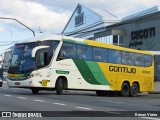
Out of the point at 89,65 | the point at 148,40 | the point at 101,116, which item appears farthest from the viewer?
the point at 148,40

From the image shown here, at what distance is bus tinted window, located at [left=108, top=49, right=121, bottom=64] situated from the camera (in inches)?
1091

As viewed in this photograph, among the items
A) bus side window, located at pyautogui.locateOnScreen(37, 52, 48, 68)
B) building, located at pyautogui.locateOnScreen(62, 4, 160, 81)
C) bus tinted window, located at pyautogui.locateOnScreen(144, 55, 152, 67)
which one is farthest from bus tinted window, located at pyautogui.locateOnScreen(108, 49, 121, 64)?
building, located at pyautogui.locateOnScreen(62, 4, 160, 81)

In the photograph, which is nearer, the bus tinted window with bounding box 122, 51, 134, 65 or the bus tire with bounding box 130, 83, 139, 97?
the bus tinted window with bounding box 122, 51, 134, 65

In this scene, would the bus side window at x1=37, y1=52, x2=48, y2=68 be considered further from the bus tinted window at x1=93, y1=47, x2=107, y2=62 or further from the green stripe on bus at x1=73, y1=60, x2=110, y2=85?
the bus tinted window at x1=93, y1=47, x2=107, y2=62

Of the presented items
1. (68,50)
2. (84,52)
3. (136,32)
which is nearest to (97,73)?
(84,52)

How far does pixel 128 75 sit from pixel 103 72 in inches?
99.3

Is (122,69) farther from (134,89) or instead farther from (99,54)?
(99,54)

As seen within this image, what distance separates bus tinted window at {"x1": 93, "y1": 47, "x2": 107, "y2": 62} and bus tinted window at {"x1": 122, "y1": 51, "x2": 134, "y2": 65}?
1849 millimetres

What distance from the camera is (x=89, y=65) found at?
26281 mm

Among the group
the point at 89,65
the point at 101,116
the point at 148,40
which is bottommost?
the point at 101,116

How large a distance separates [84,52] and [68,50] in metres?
1.38

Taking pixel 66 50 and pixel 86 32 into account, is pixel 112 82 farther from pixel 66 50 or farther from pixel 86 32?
pixel 86 32

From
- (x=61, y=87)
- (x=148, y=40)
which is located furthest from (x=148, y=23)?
(x=61, y=87)

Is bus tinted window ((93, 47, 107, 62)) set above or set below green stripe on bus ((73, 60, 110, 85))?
above
